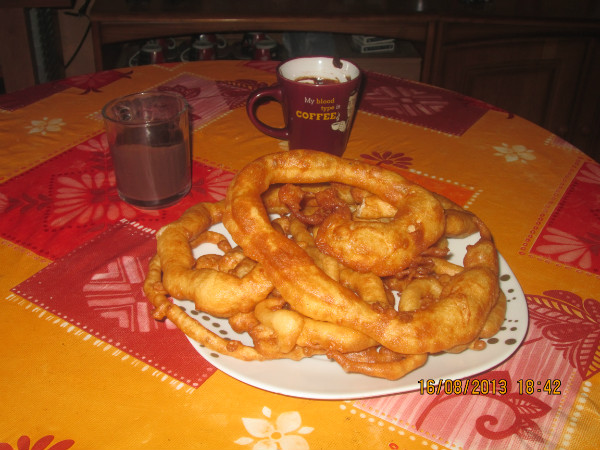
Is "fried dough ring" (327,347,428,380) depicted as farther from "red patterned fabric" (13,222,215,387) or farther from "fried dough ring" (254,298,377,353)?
"red patterned fabric" (13,222,215,387)

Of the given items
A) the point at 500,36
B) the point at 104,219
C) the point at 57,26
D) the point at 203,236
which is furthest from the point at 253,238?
the point at 57,26

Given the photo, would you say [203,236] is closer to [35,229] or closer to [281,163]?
[281,163]

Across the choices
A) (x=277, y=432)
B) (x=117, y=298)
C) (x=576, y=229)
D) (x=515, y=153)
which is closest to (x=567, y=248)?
(x=576, y=229)

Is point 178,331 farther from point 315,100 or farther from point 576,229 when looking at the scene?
point 576,229

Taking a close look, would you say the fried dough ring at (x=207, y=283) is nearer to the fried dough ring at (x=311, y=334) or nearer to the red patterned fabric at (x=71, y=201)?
the fried dough ring at (x=311, y=334)

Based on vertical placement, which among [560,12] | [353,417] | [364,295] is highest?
[560,12]

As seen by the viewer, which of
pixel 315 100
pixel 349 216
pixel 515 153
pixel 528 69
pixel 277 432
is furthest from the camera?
pixel 528 69
